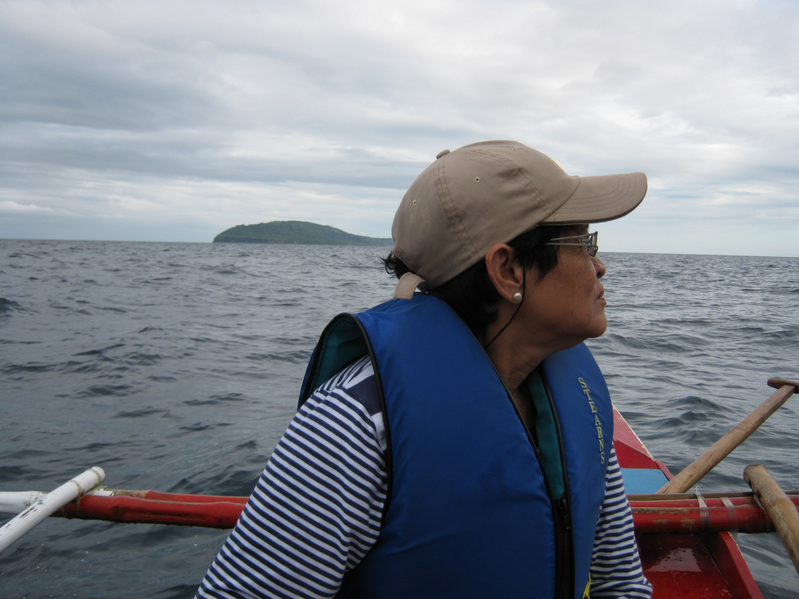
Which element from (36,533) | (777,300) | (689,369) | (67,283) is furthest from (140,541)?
(777,300)

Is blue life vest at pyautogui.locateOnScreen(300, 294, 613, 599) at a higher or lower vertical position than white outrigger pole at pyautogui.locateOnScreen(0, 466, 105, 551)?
higher

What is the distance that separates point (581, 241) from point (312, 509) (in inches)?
33.1

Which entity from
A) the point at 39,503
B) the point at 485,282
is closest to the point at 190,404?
the point at 39,503

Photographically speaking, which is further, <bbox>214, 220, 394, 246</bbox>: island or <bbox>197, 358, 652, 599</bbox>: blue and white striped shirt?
<bbox>214, 220, 394, 246</bbox>: island

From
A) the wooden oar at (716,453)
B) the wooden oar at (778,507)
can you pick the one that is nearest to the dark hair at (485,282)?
the wooden oar at (778,507)

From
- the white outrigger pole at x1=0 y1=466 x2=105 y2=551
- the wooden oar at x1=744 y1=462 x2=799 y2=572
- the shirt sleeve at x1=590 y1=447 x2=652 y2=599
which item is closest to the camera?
the shirt sleeve at x1=590 y1=447 x2=652 y2=599

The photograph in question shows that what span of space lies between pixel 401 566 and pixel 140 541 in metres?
3.24

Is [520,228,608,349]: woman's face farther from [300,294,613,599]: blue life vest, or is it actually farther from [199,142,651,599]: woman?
[300,294,613,599]: blue life vest

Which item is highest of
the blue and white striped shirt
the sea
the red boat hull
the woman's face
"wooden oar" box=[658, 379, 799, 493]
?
the woman's face

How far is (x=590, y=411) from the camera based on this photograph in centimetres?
154

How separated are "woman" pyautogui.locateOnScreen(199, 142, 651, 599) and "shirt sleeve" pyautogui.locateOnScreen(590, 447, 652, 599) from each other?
0.22ft

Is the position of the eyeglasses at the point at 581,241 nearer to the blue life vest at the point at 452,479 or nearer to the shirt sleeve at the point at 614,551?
the blue life vest at the point at 452,479

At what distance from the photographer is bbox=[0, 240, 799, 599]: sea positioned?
3604 millimetres

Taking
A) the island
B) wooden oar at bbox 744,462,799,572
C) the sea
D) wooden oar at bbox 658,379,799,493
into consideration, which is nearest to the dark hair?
wooden oar at bbox 744,462,799,572
